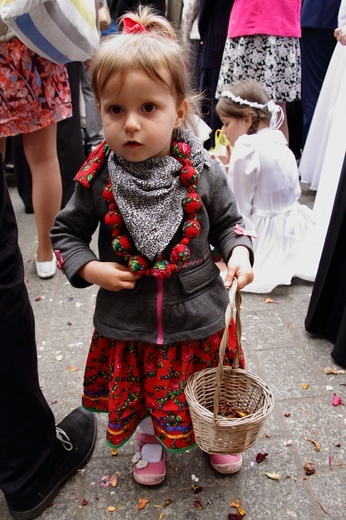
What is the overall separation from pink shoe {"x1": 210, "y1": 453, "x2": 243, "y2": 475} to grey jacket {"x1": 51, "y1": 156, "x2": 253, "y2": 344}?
508 millimetres

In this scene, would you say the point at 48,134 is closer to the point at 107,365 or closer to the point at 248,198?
the point at 248,198

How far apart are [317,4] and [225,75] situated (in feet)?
3.64

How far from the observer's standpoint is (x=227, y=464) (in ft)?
4.70

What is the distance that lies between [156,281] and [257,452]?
777mm

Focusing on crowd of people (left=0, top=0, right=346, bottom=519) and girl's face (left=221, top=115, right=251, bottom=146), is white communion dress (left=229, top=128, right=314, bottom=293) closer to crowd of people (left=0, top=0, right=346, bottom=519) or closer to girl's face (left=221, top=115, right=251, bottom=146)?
girl's face (left=221, top=115, right=251, bottom=146)

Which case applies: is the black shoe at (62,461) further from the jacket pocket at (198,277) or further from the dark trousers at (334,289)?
the dark trousers at (334,289)

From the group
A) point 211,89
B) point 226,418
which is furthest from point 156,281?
point 211,89

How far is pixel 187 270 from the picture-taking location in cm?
119

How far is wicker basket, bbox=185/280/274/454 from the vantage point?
1082 mm

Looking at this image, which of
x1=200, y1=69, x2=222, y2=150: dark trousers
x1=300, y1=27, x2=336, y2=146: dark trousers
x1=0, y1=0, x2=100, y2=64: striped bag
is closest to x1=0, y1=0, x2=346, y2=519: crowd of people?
x1=0, y1=0, x2=100, y2=64: striped bag

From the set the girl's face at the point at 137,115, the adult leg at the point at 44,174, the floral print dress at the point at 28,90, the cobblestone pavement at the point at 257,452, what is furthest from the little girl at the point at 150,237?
the adult leg at the point at 44,174

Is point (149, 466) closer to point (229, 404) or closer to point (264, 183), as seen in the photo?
point (229, 404)

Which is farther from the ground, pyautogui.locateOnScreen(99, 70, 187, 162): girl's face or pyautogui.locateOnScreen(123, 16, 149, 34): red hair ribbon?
pyautogui.locateOnScreen(123, 16, 149, 34): red hair ribbon

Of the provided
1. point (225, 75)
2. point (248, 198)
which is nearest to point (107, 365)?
point (248, 198)
